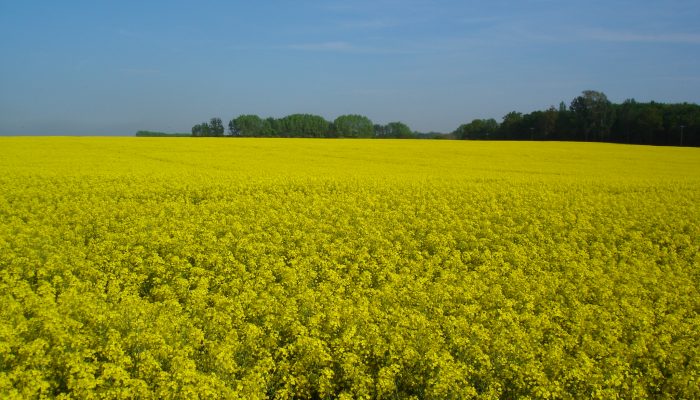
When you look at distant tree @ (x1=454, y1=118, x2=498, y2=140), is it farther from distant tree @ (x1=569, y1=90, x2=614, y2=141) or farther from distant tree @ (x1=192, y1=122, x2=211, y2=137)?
distant tree @ (x1=192, y1=122, x2=211, y2=137)

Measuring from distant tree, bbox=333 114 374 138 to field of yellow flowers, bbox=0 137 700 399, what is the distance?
67618 mm

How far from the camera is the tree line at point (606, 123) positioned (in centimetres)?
6128

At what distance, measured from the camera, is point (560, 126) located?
7425 centimetres

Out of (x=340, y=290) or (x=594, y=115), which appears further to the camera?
(x=594, y=115)

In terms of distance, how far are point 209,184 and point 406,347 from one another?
1323 centimetres

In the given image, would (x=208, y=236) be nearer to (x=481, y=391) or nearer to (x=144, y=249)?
(x=144, y=249)

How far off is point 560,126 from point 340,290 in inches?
2928

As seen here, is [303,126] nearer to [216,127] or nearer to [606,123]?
[216,127]

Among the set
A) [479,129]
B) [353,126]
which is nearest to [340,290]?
[353,126]

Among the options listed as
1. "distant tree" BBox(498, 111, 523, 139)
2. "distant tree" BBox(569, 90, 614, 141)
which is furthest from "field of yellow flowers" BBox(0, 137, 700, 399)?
"distant tree" BBox(498, 111, 523, 139)

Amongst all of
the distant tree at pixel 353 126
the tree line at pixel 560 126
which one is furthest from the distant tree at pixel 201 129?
the distant tree at pixel 353 126

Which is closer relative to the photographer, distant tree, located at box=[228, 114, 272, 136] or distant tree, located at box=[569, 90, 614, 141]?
distant tree, located at box=[569, 90, 614, 141]

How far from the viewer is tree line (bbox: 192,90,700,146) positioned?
206ft

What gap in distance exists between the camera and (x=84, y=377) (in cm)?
470
